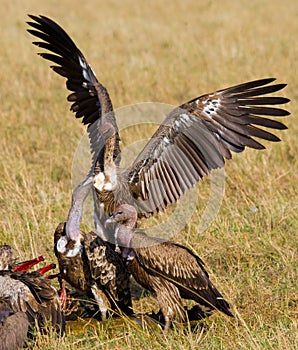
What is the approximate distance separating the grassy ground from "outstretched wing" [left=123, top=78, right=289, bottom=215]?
0.86 meters

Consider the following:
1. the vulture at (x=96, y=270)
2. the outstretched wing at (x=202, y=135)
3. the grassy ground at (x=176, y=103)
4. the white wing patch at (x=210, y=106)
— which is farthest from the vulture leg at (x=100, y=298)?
the white wing patch at (x=210, y=106)

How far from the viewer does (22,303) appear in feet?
16.3

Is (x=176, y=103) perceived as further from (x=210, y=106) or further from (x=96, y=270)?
(x=96, y=270)

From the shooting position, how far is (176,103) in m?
10.9

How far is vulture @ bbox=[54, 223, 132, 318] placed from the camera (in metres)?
5.56

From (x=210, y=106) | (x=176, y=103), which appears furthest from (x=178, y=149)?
(x=176, y=103)

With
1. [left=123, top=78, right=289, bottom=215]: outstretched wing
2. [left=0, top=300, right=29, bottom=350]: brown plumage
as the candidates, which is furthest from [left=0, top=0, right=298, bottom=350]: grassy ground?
[left=123, top=78, right=289, bottom=215]: outstretched wing

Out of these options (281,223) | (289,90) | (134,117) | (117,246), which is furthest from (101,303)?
(289,90)

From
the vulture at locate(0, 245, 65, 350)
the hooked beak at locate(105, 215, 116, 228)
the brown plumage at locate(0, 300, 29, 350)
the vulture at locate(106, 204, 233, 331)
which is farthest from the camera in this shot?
the hooked beak at locate(105, 215, 116, 228)

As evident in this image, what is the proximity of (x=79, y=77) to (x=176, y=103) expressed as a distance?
4.47 meters

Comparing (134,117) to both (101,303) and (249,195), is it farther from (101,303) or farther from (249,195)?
(101,303)

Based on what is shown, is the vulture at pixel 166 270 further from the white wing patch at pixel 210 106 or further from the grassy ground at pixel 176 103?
the white wing patch at pixel 210 106

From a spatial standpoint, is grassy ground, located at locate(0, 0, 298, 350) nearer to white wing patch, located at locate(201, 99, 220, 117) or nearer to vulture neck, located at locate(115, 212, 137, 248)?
vulture neck, located at locate(115, 212, 137, 248)

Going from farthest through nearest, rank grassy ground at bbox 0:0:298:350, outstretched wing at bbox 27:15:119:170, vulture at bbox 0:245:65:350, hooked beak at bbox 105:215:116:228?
1. outstretched wing at bbox 27:15:119:170
2. hooked beak at bbox 105:215:116:228
3. grassy ground at bbox 0:0:298:350
4. vulture at bbox 0:245:65:350
